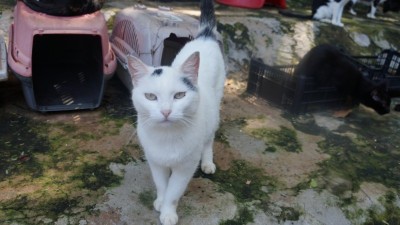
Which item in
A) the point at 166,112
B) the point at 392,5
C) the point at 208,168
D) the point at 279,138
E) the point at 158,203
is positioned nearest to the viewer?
the point at 166,112

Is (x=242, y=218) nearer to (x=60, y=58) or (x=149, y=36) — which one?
(x=149, y=36)

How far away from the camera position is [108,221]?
6.63 feet

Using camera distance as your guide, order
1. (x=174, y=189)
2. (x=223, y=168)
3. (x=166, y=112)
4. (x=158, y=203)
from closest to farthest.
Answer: (x=166, y=112) < (x=174, y=189) < (x=158, y=203) < (x=223, y=168)

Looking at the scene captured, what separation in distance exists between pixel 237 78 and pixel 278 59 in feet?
2.41

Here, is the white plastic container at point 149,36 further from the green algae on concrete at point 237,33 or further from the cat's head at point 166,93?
the cat's head at point 166,93

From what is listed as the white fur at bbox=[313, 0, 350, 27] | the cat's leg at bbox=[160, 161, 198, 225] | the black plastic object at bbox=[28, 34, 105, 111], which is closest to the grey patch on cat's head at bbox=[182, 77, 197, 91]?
the cat's leg at bbox=[160, 161, 198, 225]

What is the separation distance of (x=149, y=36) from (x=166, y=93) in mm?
1730

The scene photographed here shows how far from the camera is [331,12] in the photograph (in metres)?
5.66

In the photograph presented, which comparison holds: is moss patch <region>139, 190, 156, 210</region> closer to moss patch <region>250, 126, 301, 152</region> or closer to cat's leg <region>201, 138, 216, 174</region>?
cat's leg <region>201, 138, 216, 174</region>

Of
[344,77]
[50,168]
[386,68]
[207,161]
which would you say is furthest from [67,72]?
[386,68]

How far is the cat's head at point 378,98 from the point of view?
377 cm

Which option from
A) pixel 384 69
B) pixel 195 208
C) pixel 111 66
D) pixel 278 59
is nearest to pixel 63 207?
pixel 195 208

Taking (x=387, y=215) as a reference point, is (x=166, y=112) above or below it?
above

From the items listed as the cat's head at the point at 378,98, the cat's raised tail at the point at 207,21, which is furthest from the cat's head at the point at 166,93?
the cat's head at the point at 378,98
